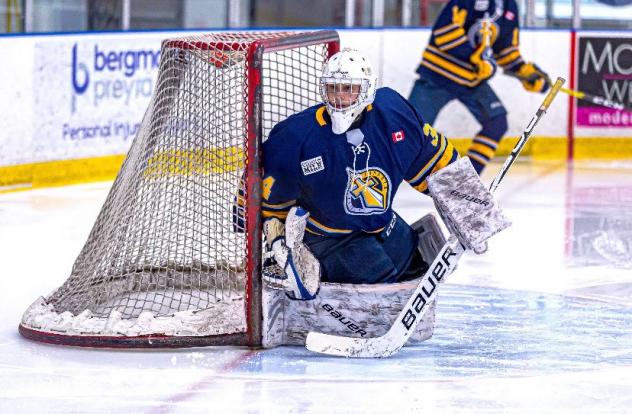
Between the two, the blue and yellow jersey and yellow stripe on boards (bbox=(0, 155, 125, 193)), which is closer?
yellow stripe on boards (bbox=(0, 155, 125, 193))

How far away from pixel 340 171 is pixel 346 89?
23 centimetres

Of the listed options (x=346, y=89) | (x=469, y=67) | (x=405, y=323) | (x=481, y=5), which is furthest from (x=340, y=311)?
(x=481, y=5)

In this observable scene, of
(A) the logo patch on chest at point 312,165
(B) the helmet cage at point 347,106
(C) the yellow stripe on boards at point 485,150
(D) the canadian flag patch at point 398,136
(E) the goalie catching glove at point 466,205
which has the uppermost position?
A: (B) the helmet cage at point 347,106

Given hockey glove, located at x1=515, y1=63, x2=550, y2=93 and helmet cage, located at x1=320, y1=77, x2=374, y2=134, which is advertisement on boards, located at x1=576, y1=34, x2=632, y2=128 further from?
helmet cage, located at x1=320, y1=77, x2=374, y2=134

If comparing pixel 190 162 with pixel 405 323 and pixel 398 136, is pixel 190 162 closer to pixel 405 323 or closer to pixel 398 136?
pixel 398 136

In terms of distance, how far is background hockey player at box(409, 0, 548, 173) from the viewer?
7.01 m

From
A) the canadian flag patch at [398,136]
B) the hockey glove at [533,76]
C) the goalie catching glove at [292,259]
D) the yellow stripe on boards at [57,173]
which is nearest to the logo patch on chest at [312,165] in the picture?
the goalie catching glove at [292,259]

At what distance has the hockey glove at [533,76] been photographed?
7.16 metres

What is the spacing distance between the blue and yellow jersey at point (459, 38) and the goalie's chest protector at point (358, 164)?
3093mm

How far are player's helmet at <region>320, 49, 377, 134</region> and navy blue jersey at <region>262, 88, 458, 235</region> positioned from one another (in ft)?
0.18

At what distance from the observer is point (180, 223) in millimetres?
4156

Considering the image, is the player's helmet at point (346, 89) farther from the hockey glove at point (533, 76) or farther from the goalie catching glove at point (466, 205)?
the hockey glove at point (533, 76)

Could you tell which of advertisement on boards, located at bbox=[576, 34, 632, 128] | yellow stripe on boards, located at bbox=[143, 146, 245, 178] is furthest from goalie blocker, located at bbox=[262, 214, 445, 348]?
advertisement on boards, located at bbox=[576, 34, 632, 128]

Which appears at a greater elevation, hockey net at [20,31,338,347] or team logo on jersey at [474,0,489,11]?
team logo on jersey at [474,0,489,11]
